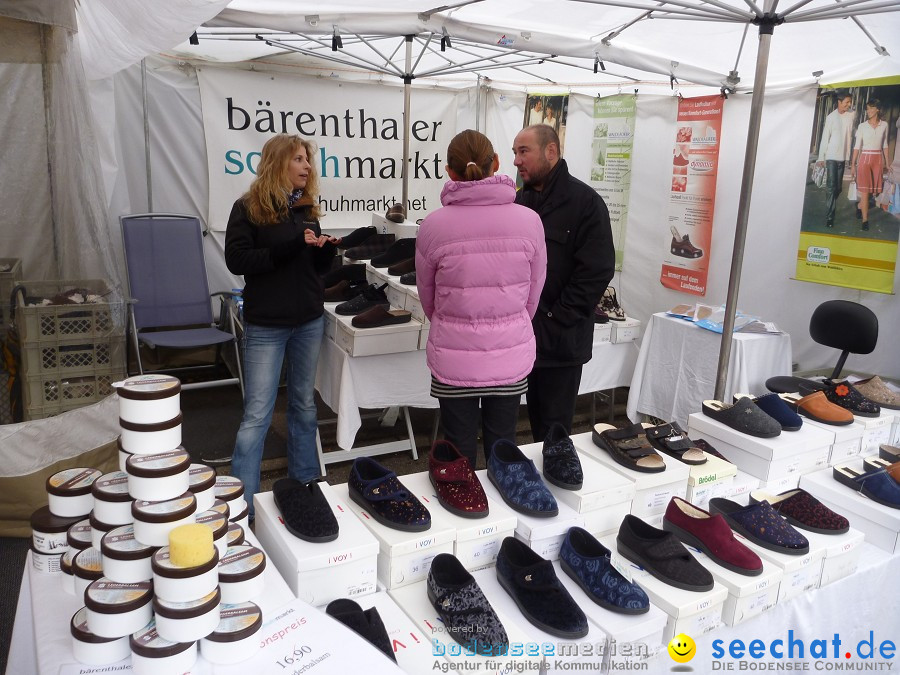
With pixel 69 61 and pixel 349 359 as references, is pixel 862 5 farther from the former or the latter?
pixel 69 61

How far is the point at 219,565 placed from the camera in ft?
4.12

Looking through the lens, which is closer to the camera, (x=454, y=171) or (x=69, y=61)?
(x=454, y=171)

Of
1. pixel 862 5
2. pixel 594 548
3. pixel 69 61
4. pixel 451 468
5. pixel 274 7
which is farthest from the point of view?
pixel 274 7

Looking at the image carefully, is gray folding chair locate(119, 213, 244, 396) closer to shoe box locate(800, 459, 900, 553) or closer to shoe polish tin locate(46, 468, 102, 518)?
shoe polish tin locate(46, 468, 102, 518)

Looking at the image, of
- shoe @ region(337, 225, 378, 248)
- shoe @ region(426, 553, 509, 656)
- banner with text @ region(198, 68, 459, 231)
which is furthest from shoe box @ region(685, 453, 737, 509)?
banner with text @ region(198, 68, 459, 231)

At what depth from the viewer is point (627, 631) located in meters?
1.45

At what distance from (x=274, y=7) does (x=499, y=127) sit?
11.6 feet

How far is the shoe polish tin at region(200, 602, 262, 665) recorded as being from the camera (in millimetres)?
1133

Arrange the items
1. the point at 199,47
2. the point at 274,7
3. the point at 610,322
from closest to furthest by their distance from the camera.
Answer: the point at 274,7 → the point at 610,322 → the point at 199,47

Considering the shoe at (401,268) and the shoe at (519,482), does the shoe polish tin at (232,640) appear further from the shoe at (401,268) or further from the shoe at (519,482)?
the shoe at (401,268)

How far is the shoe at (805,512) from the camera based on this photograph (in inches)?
74.7

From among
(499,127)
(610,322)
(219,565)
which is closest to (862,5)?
(610,322)

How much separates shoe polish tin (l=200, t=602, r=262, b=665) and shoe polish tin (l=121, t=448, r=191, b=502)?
0.24 m

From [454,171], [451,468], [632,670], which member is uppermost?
[454,171]
